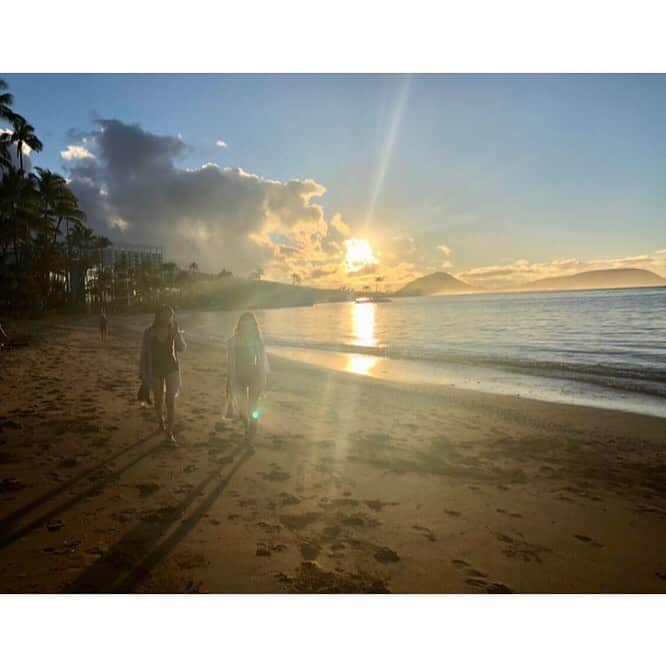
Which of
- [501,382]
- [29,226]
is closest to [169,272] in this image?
[29,226]

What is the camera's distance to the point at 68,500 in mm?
3926

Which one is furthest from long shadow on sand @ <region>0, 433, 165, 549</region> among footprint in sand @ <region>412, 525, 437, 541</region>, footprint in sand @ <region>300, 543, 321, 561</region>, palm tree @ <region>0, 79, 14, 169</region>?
palm tree @ <region>0, 79, 14, 169</region>

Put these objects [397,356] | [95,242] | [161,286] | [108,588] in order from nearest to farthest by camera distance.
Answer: [108,588]
[397,356]
[95,242]
[161,286]

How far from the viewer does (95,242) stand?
74.1 meters

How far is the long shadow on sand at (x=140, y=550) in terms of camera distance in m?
2.81

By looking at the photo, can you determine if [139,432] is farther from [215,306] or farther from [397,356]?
[215,306]

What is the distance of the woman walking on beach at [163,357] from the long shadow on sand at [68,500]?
786 millimetres

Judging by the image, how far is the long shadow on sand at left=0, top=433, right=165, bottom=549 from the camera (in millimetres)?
3324

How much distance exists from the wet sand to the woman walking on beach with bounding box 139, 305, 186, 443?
2.62 ft

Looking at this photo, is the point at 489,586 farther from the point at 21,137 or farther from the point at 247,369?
the point at 21,137

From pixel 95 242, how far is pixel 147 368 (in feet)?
271

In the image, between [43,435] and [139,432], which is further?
[139,432]

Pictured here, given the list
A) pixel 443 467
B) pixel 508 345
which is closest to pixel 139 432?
pixel 443 467

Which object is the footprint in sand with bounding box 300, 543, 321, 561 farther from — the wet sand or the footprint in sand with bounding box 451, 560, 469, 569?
the footprint in sand with bounding box 451, 560, 469, 569
